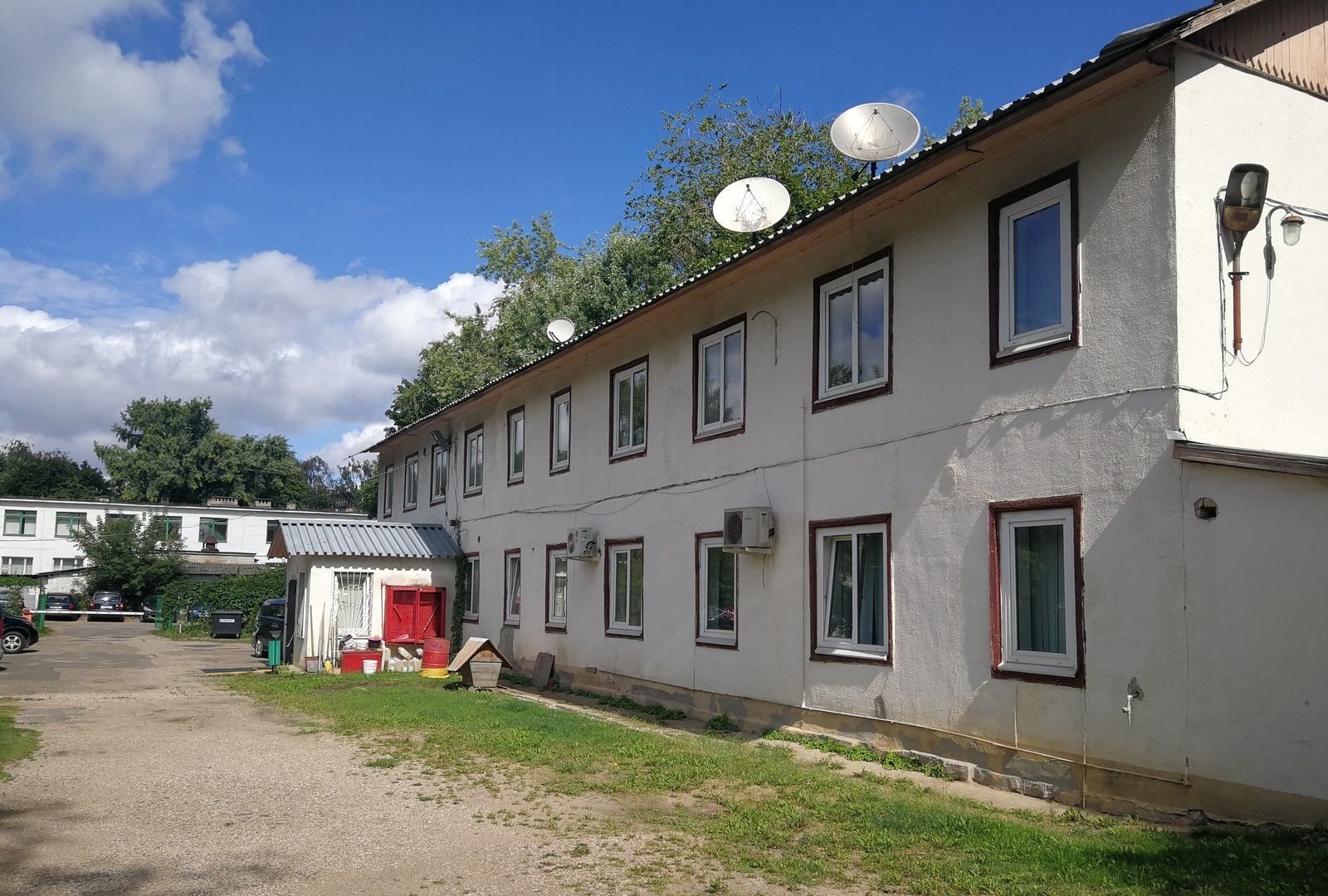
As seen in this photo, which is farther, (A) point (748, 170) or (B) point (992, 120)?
(A) point (748, 170)

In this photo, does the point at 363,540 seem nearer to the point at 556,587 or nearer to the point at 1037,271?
the point at 556,587

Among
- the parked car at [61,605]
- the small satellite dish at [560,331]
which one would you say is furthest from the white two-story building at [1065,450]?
the parked car at [61,605]

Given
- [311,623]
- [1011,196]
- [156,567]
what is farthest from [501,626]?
[156,567]

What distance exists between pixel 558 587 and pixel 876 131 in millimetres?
10953

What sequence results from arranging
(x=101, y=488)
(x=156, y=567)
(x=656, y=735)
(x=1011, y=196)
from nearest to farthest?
(x=1011, y=196)
(x=656, y=735)
(x=156, y=567)
(x=101, y=488)

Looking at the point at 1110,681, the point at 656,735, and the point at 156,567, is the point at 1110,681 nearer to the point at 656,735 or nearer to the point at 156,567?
the point at 656,735

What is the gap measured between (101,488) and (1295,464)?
96.0m

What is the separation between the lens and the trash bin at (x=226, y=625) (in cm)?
4106

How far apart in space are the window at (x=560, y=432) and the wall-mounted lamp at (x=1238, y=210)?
513 inches

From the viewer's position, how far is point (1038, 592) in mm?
9703

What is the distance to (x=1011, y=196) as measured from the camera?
1020 centimetres

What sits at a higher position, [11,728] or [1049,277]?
[1049,277]

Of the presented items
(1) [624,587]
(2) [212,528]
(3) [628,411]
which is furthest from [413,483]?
(2) [212,528]

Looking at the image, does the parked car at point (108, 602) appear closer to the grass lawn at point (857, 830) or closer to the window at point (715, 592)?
the grass lawn at point (857, 830)
